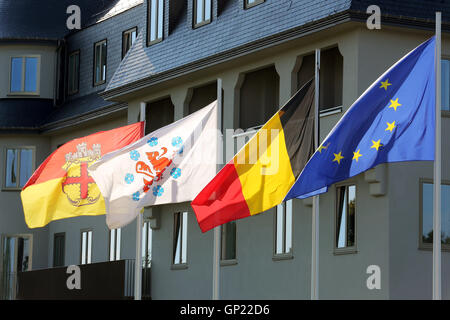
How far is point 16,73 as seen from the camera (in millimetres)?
47562

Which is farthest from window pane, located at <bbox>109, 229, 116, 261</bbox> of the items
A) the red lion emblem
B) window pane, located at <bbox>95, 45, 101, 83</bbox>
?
the red lion emblem

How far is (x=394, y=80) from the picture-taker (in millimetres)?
22078

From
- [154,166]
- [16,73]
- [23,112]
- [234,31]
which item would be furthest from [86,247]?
[154,166]

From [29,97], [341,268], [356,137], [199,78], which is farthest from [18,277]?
[356,137]

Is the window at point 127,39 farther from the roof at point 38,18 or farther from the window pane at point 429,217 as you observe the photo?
the window pane at point 429,217

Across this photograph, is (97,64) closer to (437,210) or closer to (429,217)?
(429,217)

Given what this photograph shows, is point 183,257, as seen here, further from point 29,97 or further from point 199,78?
point 29,97

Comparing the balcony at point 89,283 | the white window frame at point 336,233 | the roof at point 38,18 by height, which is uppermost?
the roof at point 38,18

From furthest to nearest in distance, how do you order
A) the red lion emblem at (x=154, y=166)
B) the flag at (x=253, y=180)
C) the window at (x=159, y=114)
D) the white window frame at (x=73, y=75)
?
the white window frame at (x=73, y=75)
the window at (x=159, y=114)
the red lion emblem at (x=154, y=166)
the flag at (x=253, y=180)

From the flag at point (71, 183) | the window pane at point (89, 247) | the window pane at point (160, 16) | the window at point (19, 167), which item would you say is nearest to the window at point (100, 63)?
the window at point (19, 167)

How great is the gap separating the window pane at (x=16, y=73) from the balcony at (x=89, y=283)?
8.47 metres

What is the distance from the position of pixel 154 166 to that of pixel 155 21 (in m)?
11.9

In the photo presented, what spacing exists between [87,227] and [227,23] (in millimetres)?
12434

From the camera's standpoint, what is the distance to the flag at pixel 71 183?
99.1ft
